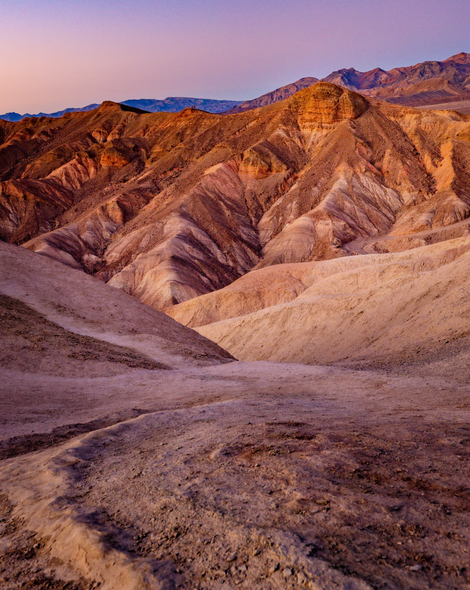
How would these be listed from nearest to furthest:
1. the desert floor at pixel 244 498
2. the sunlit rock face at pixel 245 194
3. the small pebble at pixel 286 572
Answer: the small pebble at pixel 286 572 < the desert floor at pixel 244 498 < the sunlit rock face at pixel 245 194

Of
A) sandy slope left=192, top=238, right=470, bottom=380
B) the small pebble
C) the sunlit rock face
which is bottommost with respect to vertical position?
the small pebble

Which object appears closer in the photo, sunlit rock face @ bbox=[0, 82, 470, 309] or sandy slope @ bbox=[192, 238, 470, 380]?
sandy slope @ bbox=[192, 238, 470, 380]

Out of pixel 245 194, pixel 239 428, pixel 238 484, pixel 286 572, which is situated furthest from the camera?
pixel 245 194

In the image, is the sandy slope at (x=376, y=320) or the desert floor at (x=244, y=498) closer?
the desert floor at (x=244, y=498)

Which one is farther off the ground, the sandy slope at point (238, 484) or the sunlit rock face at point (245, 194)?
the sunlit rock face at point (245, 194)

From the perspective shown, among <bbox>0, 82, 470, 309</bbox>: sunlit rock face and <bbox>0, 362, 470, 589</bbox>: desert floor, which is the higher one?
<bbox>0, 82, 470, 309</bbox>: sunlit rock face

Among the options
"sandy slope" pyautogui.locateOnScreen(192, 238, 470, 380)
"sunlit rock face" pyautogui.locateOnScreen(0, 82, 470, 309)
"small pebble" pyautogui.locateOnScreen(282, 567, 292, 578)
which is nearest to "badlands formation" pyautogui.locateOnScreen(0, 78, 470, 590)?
"small pebble" pyautogui.locateOnScreen(282, 567, 292, 578)

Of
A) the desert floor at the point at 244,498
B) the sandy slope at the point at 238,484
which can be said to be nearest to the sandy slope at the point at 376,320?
the sandy slope at the point at 238,484

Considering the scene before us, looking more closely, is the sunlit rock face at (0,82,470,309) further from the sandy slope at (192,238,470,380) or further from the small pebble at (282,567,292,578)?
the small pebble at (282,567,292,578)

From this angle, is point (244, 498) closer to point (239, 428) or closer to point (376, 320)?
point (239, 428)

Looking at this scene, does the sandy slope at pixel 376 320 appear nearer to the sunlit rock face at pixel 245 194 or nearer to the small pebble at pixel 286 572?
the small pebble at pixel 286 572

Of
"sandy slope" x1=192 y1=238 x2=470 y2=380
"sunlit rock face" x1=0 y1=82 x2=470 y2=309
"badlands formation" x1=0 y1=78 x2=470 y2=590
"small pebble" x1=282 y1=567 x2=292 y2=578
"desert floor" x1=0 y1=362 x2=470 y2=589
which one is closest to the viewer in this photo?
"small pebble" x1=282 y1=567 x2=292 y2=578

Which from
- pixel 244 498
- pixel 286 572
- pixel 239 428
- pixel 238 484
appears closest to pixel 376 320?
pixel 239 428

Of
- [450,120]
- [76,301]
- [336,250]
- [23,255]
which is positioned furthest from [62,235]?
[450,120]
